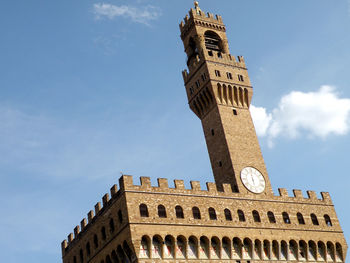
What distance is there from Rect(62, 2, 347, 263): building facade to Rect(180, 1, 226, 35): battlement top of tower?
0.19 meters

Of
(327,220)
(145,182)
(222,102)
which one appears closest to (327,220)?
(327,220)

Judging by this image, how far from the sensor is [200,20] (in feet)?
202

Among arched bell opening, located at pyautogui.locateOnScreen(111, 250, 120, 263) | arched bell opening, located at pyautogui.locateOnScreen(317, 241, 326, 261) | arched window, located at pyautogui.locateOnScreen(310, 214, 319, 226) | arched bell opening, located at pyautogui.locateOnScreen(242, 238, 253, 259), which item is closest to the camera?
arched bell opening, located at pyautogui.locateOnScreen(111, 250, 120, 263)

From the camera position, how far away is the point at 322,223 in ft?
172

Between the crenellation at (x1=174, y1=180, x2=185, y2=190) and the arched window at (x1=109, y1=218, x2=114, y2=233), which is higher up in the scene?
the crenellation at (x1=174, y1=180, x2=185, y2=190)

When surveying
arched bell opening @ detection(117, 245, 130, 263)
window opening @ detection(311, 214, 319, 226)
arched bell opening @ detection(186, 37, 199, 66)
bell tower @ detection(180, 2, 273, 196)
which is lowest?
arched bell opening @ detection(117, 245, 130, 263)

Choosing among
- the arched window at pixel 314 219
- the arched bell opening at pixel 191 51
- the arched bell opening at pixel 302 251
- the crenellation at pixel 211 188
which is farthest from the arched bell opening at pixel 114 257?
the arched bell opening at pixel 191 51

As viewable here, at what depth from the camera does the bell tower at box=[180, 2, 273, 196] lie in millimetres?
52116

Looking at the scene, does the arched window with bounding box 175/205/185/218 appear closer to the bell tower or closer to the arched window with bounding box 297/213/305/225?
the bell tower

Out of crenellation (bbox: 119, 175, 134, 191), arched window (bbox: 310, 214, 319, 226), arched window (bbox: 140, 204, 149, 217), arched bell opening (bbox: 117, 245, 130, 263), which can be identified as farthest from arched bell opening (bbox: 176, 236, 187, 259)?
arched window (bbox: 310, 214, 319, 226)

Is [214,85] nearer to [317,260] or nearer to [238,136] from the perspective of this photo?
[238,136]

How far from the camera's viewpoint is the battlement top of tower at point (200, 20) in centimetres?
6144

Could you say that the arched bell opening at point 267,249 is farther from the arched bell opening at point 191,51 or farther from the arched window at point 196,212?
the arched bell opening at point 191,51

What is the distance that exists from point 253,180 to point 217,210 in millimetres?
6655
